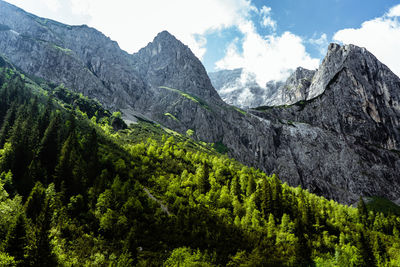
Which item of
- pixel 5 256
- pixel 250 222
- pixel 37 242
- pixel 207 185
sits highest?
pixel 207 185

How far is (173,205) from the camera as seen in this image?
9481 cm

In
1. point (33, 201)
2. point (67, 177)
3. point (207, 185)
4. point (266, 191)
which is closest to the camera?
point (33, 201)

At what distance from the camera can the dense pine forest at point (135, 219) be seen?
56062mm

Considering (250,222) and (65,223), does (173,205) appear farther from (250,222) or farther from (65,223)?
(65,223)

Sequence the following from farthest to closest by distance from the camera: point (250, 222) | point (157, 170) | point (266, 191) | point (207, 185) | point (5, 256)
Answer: point (157, 170)
point (207, 185)
point (266, 191)
point (250, 222)
point (5, 256)

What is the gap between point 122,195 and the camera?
282ft

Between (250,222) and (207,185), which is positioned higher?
(207,185)

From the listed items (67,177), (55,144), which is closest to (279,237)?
(67,177)

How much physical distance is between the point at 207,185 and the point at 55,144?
235 feet

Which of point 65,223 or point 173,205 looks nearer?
point 65,223

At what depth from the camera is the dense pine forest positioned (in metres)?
56.1

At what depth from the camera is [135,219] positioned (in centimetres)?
7650

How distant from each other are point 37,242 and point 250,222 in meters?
71.6

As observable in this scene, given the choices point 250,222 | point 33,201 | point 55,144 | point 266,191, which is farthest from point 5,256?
point 266,191
